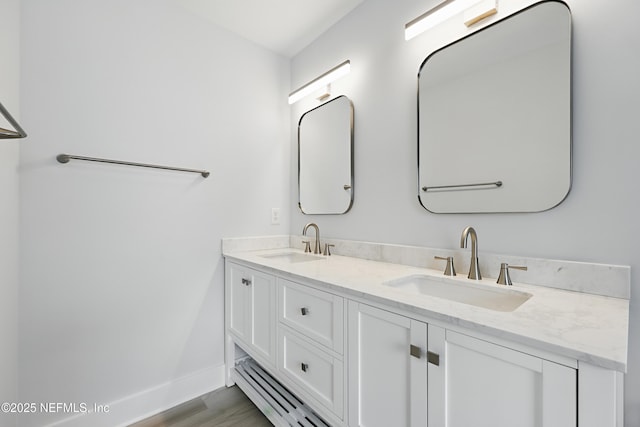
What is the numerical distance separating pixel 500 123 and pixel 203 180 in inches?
63.0

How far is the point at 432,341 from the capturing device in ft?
2.61

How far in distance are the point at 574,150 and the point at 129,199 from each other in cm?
198

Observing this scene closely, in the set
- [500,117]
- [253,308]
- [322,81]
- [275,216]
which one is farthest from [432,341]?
[322,81]

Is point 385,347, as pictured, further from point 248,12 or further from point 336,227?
point 248,12

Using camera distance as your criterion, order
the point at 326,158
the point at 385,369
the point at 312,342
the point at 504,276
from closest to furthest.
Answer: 1. the point at 385,369
2. the point at 504,276
3. the point at 312,342
4. the point at 326,158

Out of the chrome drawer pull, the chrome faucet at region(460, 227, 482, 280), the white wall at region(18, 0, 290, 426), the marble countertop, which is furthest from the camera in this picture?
the white wall at region(18, 0, 290, 426)

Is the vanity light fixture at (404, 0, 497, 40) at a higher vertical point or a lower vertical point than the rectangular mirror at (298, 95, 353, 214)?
higher

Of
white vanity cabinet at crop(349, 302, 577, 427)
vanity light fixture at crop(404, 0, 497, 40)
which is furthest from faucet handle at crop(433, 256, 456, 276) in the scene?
vanity light fixture at crop(404, 0, 497, 40)

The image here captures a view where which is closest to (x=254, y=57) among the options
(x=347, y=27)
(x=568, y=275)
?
(x=347, y=27)

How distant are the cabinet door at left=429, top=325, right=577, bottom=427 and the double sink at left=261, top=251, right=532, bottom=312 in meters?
0.27

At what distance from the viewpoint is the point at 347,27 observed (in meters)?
1.79

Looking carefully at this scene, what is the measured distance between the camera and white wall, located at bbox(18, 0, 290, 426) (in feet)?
4.29

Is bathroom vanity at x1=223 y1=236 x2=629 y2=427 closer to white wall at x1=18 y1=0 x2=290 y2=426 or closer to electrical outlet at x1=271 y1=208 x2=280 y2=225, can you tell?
white wall at x1=18 y1=0 x2=290 y2=426

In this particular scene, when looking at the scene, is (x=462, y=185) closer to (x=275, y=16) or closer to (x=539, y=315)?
(x=539, y=315)
